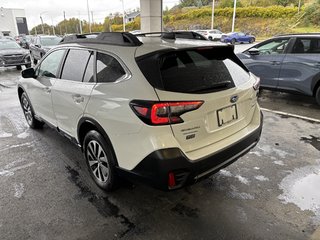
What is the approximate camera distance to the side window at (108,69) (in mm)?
2559

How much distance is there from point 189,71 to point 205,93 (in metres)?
0.27

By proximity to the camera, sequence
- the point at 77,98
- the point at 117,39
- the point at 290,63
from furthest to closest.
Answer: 1. the point at 290,63
2. the point at 77,98
3. the point at 117,39

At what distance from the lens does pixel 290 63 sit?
239 inches

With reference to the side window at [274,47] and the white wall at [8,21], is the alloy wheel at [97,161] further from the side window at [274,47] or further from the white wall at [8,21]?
the white wall at [8,21]

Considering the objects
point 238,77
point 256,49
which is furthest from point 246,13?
point 238,77

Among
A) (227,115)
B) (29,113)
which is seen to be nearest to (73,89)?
(227,115)

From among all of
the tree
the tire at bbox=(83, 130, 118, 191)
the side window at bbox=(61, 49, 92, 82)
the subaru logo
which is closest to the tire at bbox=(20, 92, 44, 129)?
the side window at bbox=(61, 49, 92, 82)

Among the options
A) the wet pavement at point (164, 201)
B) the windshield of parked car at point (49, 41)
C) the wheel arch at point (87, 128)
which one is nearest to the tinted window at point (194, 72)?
the wheel arch at point (87, 128)

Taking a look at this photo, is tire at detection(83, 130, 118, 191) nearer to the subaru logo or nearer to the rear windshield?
the rear windshield

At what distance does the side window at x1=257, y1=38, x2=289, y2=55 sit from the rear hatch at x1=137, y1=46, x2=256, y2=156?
13.4ft

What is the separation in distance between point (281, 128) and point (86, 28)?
3224 inches

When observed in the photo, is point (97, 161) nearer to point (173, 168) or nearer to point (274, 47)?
point (173, 168)

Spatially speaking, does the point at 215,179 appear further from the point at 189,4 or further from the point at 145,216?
the point at 189,4

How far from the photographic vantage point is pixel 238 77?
2.91 meters
